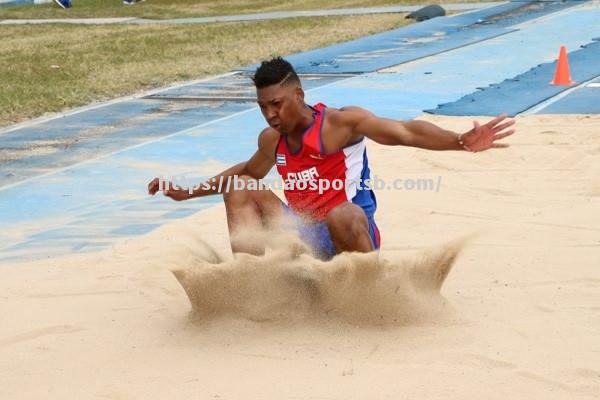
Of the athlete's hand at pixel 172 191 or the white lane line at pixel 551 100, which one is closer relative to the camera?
the athlete's hand at pixel 172 191

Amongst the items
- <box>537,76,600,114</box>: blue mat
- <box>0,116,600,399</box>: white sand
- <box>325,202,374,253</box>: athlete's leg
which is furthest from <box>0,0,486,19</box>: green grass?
<box>325,202,374,253</box>: athlete's leg

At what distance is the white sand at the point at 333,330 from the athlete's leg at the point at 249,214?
129 millimetres

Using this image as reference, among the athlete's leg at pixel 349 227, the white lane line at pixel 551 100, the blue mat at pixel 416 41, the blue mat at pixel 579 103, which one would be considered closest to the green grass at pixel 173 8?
the blue mat at pixel 416 41

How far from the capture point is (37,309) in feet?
20.4

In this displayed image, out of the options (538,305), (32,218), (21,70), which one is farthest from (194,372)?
(21,70)

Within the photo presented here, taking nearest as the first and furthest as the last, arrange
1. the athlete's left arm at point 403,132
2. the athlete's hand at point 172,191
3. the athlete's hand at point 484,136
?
1. the athlete's hand at point 484,136
2. the athlete's left arm at point 403,132
3. the athlete's hand at point 172,191

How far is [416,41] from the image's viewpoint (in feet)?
70.5

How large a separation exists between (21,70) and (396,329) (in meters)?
14.7

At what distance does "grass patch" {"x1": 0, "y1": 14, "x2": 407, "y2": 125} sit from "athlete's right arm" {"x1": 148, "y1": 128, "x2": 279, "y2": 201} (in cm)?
810

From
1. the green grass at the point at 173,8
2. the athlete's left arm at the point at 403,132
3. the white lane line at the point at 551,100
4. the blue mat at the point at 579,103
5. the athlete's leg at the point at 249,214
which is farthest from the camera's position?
the green grass at the point at 173,8

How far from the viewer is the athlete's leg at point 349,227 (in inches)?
216

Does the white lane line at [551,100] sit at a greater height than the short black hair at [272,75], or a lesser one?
lesser

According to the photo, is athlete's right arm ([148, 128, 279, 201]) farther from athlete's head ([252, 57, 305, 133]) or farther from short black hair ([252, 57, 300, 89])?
short black hair ([252, 57, 300, 89])

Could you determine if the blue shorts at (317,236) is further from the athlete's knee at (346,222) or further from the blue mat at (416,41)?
the blue mat at (416,41)
